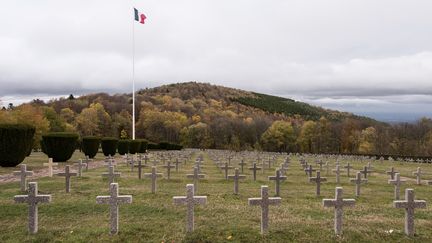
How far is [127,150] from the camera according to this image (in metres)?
45.7

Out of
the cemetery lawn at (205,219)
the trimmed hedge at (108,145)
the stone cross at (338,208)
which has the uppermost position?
the trimmed hedge at (108,145)

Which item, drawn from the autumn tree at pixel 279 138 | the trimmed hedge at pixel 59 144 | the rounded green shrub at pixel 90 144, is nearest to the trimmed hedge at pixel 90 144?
the rounded green shrub at pixel 90 144

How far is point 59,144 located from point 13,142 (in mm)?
6484

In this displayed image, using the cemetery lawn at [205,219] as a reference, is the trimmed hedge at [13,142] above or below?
above

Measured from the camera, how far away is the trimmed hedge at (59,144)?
89.8ft

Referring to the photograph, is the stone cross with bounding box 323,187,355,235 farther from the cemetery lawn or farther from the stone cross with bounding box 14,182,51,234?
the stone cross with bounding box 14,182,51,234

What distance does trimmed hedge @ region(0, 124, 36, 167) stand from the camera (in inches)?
833

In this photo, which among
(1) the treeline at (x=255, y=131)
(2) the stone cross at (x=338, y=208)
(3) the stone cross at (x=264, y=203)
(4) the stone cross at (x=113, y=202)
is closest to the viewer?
(4) the stone cross at (x=113, y=202)

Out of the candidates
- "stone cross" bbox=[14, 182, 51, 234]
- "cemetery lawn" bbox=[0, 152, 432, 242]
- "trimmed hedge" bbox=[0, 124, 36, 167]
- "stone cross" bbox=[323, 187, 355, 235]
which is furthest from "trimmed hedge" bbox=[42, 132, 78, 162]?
"stone cross" bbox=[323, 187, 355, 235]

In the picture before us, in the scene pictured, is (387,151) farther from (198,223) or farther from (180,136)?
(198,223)

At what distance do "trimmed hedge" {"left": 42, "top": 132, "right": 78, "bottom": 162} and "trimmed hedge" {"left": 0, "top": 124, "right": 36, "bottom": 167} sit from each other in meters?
5.17

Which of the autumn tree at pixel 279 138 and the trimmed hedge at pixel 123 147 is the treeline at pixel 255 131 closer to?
the autumn tree at pixel 279 138

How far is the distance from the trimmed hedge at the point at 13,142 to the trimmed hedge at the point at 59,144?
17.0 ft

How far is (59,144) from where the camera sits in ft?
91.2
